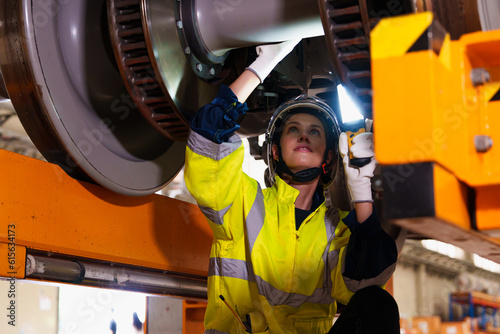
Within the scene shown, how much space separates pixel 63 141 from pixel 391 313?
1153 millimetres

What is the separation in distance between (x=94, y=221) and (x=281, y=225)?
67 cm

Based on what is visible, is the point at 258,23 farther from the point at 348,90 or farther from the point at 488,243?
the point at 488,243

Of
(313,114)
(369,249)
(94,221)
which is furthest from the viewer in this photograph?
(313,114)

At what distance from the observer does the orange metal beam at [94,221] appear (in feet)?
5.31

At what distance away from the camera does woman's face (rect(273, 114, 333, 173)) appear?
217 cm

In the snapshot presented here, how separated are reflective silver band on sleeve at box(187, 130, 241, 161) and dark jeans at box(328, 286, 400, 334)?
0.63 metres

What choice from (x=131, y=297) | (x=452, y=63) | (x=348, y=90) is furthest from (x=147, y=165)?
(x=131, y=297)

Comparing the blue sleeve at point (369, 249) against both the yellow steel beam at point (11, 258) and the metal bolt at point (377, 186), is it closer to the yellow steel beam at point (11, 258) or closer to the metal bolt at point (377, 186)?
the metal bolt at point (377, 186)

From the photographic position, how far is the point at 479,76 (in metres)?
1.07

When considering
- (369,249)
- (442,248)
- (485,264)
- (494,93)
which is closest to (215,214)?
(369,249)

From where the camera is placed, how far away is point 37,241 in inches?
65.2

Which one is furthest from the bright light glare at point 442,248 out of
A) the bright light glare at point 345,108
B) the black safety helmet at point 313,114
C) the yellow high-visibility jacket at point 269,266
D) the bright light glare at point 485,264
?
the yellow high-visibility jacket at point 269,266

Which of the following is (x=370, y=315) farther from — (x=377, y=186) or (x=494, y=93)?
(x=377, y=186)

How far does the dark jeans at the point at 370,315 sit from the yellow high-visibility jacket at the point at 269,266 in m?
0.28
